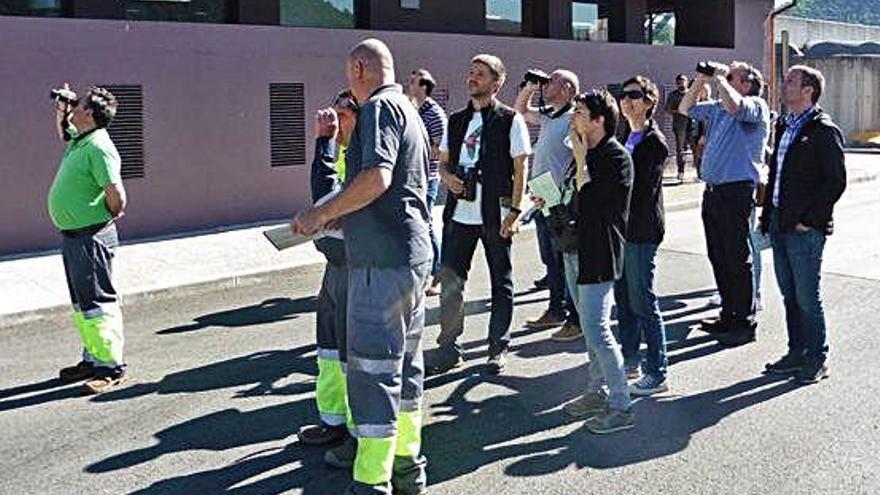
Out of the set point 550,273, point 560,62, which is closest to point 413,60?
point 560,62

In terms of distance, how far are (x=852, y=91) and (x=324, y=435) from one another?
2988cm

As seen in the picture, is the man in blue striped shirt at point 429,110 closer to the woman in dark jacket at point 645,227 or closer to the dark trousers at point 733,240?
the dark trousers at point 733,240

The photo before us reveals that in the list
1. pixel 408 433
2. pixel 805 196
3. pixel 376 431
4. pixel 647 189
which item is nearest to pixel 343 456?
pixel 408 433

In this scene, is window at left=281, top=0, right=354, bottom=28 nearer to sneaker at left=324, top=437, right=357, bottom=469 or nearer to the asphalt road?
the asphalt road

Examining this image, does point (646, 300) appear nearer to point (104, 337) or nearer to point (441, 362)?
point (441, 362)

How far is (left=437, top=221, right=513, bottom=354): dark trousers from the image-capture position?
5.94 meters

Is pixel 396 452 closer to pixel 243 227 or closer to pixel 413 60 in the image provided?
pixel 243 227

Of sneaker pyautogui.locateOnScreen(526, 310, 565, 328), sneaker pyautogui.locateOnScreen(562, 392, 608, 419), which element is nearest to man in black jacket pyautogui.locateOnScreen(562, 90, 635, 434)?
sneaker pyautogui.locateOnScreen(562, 392, 608, 419)

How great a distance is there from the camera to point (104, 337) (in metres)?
5.76

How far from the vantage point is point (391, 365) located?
3.89 metres

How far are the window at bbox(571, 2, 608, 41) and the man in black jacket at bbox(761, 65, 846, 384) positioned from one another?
1262cm

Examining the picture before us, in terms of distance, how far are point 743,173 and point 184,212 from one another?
24.7 ft

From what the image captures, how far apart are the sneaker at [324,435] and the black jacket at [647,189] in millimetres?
2119

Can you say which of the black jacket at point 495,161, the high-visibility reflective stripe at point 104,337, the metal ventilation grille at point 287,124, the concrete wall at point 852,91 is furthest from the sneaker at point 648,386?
the concrete wall at point 852,91
